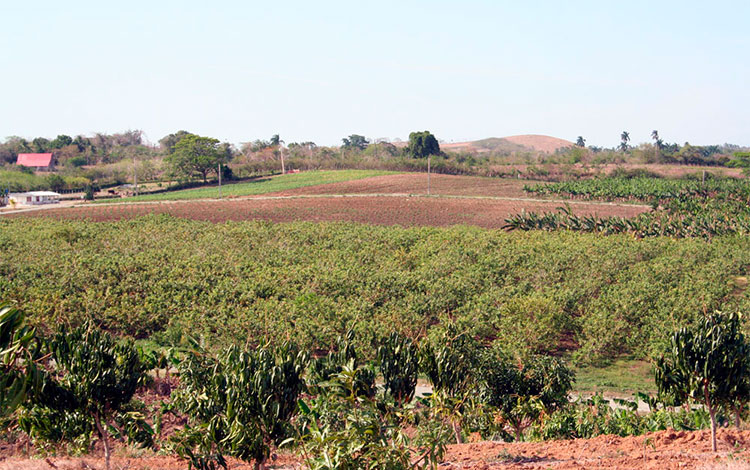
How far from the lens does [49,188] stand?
3113 inches

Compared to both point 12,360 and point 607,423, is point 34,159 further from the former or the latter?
point 607,423

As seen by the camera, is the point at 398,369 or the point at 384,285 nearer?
the point at 398,369

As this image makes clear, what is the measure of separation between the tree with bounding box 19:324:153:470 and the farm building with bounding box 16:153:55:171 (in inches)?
3973

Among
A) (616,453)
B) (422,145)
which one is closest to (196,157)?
(422,145)

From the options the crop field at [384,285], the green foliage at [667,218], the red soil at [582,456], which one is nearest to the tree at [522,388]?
the red soil at [582,456]

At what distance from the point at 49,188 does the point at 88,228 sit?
4687 cm

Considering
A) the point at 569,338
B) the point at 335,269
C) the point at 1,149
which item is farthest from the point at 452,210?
the point at 1,149

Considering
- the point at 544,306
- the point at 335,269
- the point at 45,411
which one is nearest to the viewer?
the point at 45,411

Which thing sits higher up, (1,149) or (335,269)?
(1,149)

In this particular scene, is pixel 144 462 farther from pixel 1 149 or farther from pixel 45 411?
pixel 1 149

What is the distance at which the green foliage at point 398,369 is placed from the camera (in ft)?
39.1

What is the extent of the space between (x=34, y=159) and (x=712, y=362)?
110m

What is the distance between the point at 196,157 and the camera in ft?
282

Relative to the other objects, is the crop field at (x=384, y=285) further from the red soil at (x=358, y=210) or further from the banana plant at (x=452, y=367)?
the red soil at (x=358, y=210)
